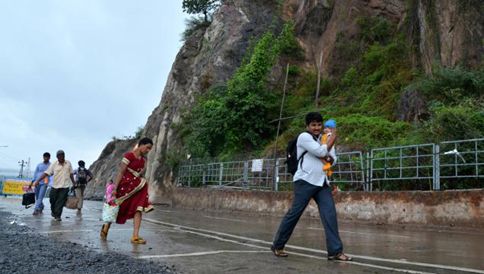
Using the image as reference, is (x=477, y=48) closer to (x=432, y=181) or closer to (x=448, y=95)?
(x=448, y=95)

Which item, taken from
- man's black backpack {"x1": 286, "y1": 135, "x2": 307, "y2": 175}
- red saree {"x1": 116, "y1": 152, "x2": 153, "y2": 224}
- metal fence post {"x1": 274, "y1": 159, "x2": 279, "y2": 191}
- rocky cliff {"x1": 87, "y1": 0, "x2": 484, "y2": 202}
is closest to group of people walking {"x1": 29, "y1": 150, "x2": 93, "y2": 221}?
red saree {"x1": 116, "y1": 152, "x2": 153, "y2": 224}

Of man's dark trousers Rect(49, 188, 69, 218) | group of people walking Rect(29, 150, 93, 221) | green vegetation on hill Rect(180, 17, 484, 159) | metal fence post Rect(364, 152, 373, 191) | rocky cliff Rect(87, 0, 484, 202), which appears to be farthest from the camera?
rocky cliff Rect(87, 0, 484, 202)

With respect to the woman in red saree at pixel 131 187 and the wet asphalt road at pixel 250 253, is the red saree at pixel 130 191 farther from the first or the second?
the wet asphalt road at pixel 250 253

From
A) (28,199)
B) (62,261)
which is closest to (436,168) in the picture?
(62,261)

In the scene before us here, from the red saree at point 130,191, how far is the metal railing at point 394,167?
7634mm

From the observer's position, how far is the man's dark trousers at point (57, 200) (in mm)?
12216

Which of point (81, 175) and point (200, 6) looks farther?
point (200, 6)

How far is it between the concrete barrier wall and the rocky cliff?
8.04 metres

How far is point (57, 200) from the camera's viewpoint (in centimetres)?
1243

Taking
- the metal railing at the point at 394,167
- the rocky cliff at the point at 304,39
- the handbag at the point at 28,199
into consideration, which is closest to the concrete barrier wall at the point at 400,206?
the metal railing at the point at 394,167

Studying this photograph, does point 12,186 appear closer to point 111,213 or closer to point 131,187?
point 111,213

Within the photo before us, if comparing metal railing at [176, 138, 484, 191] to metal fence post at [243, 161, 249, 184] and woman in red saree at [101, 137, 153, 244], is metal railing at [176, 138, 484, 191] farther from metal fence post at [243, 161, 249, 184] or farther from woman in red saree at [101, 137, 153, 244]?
woman in red saree at [101, 137, 153, 244]

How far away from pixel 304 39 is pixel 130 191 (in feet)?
85.3

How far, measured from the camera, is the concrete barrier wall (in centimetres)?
1108
